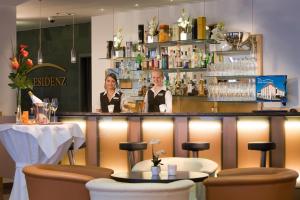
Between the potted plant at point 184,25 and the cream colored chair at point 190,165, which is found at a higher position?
the potted plant at point 184,25

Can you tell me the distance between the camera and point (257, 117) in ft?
26.0

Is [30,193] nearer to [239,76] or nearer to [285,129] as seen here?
[285,129]

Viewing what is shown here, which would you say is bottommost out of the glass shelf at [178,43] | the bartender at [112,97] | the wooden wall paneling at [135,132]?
the wooden wall paneling at [135,132]

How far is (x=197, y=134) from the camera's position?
27.1 feet

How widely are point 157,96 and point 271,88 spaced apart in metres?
2.15

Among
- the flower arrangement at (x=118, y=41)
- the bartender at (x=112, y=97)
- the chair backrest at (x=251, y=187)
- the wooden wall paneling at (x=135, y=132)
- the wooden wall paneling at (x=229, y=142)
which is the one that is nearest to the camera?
the chair backrest at (x=251, y=187)

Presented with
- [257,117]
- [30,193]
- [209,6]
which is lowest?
[30,193]

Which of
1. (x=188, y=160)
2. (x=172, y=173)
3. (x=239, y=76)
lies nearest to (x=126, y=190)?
(x=172, y=173)

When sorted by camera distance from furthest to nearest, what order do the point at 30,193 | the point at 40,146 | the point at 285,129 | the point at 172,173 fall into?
1. the point at 285,129
2. the point at 40,146
3. the point at 30,193
4. the point at 172,173

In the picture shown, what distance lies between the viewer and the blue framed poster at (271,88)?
10.0 m

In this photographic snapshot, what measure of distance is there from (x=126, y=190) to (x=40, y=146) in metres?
2.53

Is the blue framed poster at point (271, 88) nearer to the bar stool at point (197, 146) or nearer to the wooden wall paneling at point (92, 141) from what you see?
the bar stool at point (197, 146)

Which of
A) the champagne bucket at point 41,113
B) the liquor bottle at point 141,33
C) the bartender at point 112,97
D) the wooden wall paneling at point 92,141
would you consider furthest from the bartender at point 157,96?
the liquor bottle at point 141,33

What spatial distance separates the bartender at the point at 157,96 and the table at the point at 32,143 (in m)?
2.34
